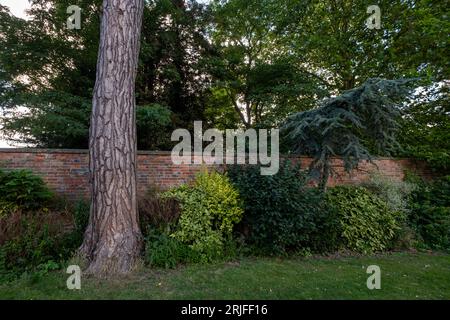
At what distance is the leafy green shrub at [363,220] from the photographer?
5.11 meters

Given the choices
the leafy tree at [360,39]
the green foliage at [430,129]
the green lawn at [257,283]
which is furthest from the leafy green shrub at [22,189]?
the leafy tree at [360,39]

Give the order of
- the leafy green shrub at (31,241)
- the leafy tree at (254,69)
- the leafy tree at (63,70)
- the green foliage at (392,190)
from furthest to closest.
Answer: the leafy tree at (254,69)
the leafy tree at (63,70)
the green foliage at (392,190)
the leafy green shrub at (31,241)

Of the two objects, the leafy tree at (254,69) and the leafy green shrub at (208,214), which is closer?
the leafy green shrub at (208,214)

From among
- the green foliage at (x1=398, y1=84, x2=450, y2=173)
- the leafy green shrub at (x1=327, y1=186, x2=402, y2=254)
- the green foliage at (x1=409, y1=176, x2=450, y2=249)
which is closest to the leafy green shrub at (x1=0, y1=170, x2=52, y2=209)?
the leafy green shrub at (x1=327, y1=186, x2=402, y2=254)

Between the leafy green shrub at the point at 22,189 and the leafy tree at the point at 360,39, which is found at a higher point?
the leafy tree at the point at 360,39

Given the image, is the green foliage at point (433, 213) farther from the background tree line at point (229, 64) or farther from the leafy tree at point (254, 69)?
the leafy tree at point (254, 69)

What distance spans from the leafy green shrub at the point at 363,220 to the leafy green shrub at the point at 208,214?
2.29 m

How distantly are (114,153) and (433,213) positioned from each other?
733 centimetres

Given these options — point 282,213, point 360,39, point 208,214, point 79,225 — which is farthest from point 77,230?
point 360,39

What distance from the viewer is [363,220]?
527 cm

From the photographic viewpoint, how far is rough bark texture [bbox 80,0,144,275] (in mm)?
3621

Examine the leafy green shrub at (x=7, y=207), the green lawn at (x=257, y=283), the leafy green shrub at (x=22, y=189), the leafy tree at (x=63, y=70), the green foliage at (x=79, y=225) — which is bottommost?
the green lawn at (x=257, y=283)

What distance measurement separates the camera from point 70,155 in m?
5.24

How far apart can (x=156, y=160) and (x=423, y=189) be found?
23.4 feet
